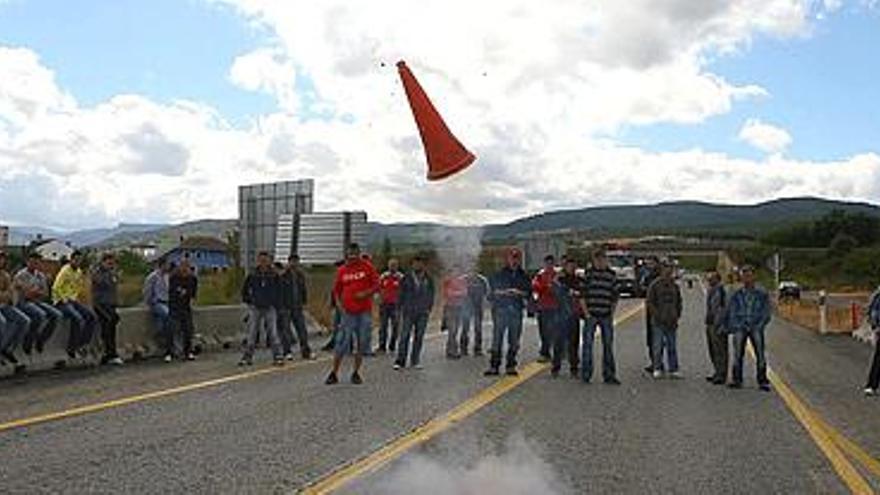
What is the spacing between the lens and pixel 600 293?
1616 cm

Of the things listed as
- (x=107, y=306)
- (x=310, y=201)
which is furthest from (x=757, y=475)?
(x=310, y=201)

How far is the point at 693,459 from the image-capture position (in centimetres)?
946

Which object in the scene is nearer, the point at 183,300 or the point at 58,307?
the point at 58,307

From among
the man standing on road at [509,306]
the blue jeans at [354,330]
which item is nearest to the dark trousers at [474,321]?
the man standing on road at [509,306]

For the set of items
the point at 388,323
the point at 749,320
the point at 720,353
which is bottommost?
the point at 720,353

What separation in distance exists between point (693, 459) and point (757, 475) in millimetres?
742

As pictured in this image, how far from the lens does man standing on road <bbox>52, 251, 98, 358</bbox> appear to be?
691 inches

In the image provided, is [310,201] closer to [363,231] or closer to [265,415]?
[363,231]

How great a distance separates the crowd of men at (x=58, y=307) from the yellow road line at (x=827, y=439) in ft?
33.6

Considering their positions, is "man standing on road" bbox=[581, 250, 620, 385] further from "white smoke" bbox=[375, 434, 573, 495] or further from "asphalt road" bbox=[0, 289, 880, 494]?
"white smoke" bbox=[375, 434, 573, 495]

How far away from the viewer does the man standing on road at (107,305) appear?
59.7ft

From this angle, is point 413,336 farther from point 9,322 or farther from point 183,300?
point 9,322

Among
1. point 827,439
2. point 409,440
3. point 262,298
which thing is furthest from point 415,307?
point 827,439

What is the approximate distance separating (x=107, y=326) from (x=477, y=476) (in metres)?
11.5
